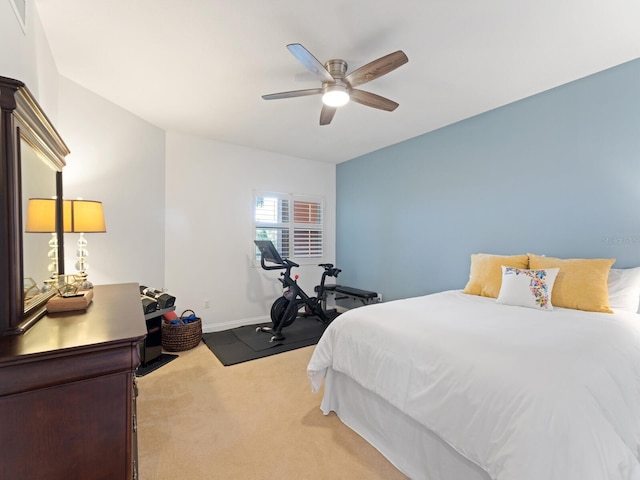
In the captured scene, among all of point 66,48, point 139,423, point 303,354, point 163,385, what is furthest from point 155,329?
point 66,48

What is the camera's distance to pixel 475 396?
4.05 feet

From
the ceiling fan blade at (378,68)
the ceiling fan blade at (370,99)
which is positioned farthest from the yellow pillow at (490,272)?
the ceiling fan blade at (378,68)

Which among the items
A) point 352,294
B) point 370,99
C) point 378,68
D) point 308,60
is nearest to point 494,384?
point 378,68

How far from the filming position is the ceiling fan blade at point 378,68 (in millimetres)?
1817

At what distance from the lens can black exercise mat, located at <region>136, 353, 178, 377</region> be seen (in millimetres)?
2770

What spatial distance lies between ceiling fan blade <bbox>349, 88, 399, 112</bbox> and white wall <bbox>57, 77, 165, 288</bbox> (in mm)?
2505

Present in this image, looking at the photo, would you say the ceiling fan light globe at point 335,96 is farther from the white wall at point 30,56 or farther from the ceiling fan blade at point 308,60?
the white wall at point 30,56

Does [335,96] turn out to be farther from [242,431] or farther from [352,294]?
[352,294]

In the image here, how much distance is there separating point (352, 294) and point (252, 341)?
1609mm

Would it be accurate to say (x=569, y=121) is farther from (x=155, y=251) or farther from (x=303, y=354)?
(x=155, y=251)

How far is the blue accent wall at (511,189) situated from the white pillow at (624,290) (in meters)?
0.20

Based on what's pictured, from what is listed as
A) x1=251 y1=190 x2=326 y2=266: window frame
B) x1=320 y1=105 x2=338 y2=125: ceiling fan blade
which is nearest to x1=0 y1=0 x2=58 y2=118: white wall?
x1=320 y1=105 x2=338 y2=125: ceiling fan blade

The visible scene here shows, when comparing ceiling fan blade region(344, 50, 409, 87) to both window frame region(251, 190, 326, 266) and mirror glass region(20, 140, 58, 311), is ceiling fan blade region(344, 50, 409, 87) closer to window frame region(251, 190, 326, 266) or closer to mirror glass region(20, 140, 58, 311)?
mirror glass region(20, 140, 58, 311)

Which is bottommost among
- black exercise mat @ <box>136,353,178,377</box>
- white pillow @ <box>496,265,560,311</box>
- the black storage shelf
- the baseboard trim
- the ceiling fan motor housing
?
black exercise mat @ <box>136,353,178,377</box>
